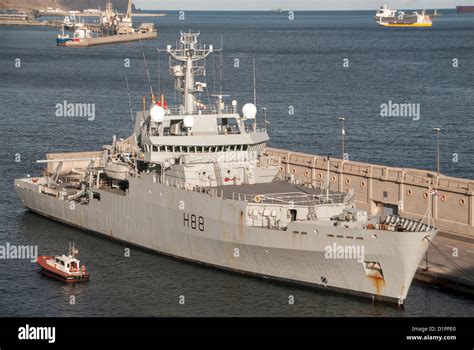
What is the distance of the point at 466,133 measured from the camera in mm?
88625

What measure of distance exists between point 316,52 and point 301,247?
146 metres

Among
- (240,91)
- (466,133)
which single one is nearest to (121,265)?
(466,133)

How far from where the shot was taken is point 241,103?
101 meters

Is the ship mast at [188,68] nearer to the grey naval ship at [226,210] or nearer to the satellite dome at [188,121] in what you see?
the grey naval ship at [226,210]

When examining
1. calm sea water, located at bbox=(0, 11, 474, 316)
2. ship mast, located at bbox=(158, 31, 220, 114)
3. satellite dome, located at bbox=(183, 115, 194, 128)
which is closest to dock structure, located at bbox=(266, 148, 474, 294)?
calm sea water, located at bbox=(0, 11, 474, 316)

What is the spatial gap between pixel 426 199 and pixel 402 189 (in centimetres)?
188

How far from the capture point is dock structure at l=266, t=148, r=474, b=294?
4388cm

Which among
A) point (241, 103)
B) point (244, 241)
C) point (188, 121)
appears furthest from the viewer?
point (241, 103)

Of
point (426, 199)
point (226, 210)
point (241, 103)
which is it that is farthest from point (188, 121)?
point (241, 103)

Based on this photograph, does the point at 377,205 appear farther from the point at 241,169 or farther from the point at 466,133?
the point at 466,133

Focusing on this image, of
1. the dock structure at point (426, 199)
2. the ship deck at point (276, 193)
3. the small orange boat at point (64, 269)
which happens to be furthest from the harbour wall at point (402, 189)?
the small orange boat at point (64, 269)

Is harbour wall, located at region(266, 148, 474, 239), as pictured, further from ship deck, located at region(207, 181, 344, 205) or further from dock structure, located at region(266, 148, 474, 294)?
ship deck, located at region(207, 181, 344, 205)

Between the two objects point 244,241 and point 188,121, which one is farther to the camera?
point 188,121

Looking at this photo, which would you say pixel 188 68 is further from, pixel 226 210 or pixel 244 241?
pixel 244 241
